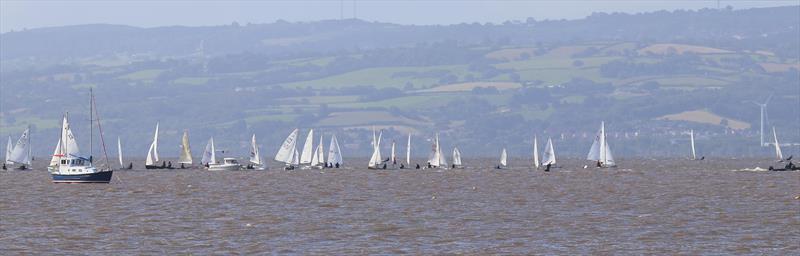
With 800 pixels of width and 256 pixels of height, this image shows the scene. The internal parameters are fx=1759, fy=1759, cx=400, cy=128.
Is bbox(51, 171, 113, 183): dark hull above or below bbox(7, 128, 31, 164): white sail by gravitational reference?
below

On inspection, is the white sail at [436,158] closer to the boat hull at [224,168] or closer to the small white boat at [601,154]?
the small white boat at [601,154]

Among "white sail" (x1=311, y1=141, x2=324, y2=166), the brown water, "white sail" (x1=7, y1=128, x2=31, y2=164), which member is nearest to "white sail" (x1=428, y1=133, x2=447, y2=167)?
"white sail" (x1=311, y1=141, x2=324, y2=166)

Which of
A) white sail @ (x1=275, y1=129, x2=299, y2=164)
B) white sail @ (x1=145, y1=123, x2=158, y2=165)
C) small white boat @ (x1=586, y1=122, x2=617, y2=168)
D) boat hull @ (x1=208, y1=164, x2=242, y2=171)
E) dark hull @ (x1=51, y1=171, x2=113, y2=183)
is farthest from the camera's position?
small white boat @ (x1=586, y1=122, x2=617, y2=168)

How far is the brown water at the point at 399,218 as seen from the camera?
211 ft

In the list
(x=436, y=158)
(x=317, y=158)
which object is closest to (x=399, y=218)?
(x=317, y=158)

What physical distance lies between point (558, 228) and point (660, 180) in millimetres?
67917

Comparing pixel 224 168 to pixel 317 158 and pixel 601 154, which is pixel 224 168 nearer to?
pixel 317 158

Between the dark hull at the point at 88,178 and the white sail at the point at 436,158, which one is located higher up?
the white sail at the point at 436,158

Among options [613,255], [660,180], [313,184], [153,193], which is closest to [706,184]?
[660,180]

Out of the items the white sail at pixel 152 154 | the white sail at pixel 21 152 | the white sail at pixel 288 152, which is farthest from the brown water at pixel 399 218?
the white sail at pixel 152 154

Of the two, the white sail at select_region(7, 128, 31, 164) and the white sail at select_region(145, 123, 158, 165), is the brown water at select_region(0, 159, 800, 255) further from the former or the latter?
the white sail at select_region(145, 123, 158, 165)

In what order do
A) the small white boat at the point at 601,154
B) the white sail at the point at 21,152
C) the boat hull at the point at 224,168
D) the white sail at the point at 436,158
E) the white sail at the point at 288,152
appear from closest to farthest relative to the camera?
the white sail at the point at 21,152, the boat hull at the point at 224,168, the white sail at the point at 288,152, the white sail at the point at 436,158, the small white boat at the point at 601,154

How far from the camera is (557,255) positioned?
60.9 metres

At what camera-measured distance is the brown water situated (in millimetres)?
64438
